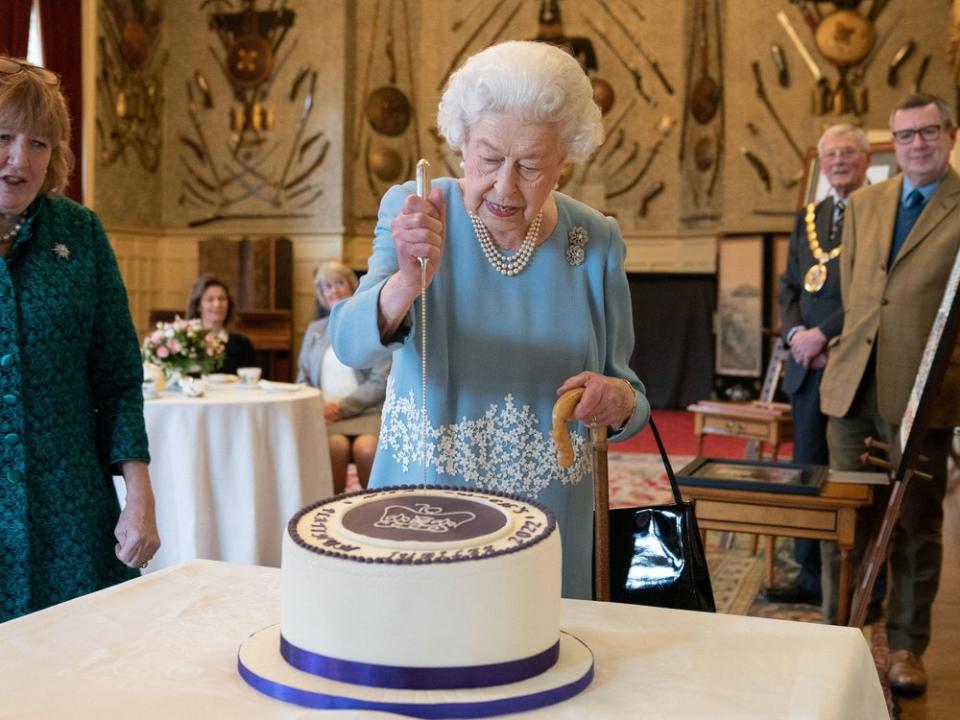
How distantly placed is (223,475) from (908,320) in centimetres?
269

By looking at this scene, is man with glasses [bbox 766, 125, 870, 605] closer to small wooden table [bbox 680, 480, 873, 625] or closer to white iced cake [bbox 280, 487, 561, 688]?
small wooden table [bbox 680, 480, 873, 625]

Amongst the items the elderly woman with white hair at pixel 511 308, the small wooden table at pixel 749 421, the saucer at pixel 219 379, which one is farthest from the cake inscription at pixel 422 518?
the small wooden table at pixel 749 421

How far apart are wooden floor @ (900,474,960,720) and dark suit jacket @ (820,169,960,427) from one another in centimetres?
87

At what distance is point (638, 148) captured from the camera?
12.9m

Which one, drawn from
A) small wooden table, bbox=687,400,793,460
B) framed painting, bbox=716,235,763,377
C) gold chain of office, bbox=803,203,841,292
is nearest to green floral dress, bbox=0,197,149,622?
gold chain of office, bbox=803,203,841,292

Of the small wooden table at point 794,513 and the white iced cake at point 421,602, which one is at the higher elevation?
the white iced cake at point 421,602

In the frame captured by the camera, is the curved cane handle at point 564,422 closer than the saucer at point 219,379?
Yes

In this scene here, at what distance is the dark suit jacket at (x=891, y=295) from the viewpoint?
358cm

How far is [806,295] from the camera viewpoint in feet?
15.5

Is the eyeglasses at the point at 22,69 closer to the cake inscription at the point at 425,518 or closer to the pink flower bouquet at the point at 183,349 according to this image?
the cake inscription at the point at 425,518

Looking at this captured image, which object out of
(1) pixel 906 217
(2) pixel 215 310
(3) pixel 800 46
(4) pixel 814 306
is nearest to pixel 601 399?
(1) pixel 906 217

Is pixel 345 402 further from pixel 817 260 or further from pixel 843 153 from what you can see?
pixel 843 153

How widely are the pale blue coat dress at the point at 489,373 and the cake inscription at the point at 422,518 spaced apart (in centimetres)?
55

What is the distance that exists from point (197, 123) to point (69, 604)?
41.2 ft
